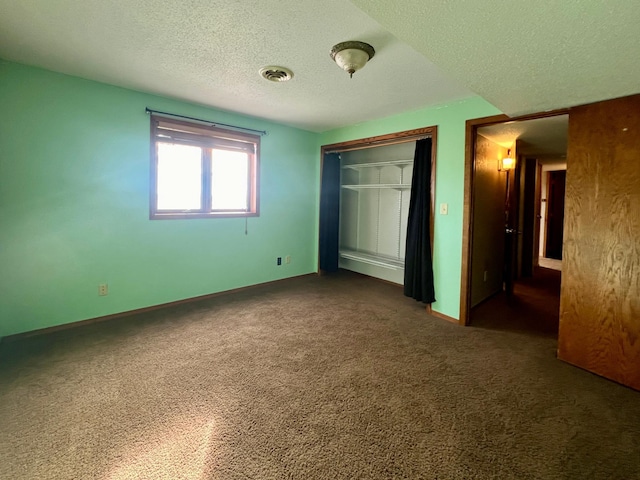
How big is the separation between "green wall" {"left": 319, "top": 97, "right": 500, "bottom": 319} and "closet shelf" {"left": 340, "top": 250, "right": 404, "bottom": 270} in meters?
0.78

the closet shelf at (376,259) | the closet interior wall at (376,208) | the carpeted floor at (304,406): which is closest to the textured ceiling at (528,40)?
the carpeted floor at (304,406)

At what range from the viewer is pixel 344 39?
1.93 metres

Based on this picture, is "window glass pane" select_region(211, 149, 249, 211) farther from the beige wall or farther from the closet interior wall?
the beige wall

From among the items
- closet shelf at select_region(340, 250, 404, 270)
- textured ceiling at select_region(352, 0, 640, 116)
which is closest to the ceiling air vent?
textured ceiling at select_region(352, 0, 640, 116)

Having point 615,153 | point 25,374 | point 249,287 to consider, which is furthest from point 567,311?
point 25,374

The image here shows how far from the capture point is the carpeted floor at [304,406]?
4.61 ft

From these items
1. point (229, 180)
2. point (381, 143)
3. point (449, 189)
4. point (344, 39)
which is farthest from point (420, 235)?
point (229, 180)

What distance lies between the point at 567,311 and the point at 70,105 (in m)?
4.65

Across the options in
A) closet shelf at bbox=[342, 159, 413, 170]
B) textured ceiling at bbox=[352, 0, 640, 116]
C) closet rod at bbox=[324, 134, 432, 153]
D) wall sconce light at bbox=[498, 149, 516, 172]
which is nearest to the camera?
textured ceiling at bbox=[352, 0, 640, 116]

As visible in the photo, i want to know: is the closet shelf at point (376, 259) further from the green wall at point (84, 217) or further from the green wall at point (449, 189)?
the green wall at point (84, 217)

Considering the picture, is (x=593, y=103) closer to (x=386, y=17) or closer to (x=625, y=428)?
(x=386, y=17)

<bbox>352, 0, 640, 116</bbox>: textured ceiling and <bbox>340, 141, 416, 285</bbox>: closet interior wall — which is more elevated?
<bbox>352, 0, 640, 116</bbox>: textured ceiling

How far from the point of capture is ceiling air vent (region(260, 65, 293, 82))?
2402 mm

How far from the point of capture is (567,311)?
2.35 meters
